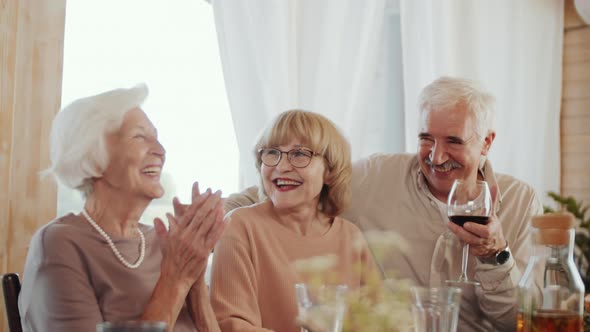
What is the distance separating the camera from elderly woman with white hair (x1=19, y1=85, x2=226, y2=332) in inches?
66.4

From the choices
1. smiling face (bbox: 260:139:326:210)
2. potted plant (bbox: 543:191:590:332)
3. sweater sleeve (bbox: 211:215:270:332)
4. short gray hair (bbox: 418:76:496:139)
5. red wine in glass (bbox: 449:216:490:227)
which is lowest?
potted plant (bbox: 543:191:590:332)

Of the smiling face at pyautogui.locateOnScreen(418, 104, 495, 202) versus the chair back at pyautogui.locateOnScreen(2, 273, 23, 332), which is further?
the smiling face at pyautogui.locateOnScreen(418, 104, 495, 202)

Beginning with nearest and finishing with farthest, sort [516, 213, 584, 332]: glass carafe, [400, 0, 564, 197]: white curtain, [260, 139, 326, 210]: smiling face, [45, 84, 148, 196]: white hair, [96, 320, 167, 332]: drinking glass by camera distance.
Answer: [96, 320, 167, 332]: drinking glass, [516, 213, 584, 332]: glass carafe, [45, 84, 148, 196]: white hair, [260, 139, 326, 210]: smiling face, [400, 0, 564, 197]: white curtain

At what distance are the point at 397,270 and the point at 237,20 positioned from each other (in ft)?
4.00

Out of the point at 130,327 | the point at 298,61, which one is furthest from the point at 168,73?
the point at 130,327

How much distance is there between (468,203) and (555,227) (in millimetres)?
399

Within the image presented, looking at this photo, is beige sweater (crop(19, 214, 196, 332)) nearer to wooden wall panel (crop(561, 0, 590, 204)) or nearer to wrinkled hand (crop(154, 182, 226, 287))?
wrinkled hand (crop(154, 182, 226, 287))

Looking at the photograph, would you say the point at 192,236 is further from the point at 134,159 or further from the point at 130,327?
the point at 130,327

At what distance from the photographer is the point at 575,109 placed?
5.00 metres

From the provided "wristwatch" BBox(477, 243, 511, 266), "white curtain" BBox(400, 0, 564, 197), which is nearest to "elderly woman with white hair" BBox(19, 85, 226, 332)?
"wristwatch" BBox(477, 243, 511, 266)

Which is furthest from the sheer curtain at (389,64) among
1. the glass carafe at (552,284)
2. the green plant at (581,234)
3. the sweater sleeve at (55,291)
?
the glass carafe at (552,284)

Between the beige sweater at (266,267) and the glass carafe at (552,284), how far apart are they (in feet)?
2.35

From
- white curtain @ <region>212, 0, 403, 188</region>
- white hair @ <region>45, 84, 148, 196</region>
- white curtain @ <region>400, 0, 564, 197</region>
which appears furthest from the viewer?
white curtain @ <region>400, 0, 564, 197</region>

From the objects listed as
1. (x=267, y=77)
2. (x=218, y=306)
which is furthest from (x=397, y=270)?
(x=267, y=77)
